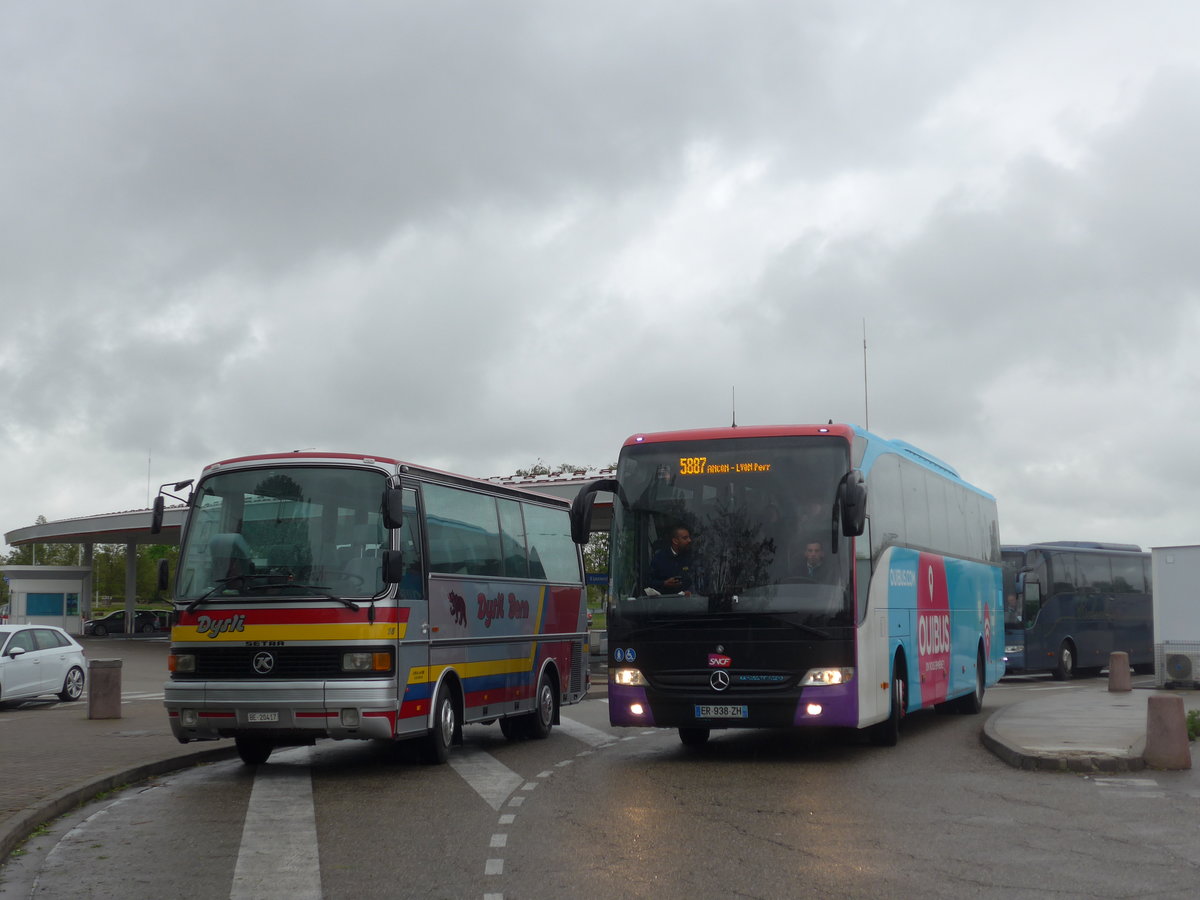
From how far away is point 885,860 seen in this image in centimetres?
854

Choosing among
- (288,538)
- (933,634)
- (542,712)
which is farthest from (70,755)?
(933,634)

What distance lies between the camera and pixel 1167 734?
13.0 m

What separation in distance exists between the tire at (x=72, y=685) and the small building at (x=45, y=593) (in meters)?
33.9

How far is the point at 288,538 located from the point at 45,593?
50072 mm

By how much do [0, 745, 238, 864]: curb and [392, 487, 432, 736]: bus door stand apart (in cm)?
252

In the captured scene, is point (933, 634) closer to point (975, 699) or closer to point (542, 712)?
point (975, 699)

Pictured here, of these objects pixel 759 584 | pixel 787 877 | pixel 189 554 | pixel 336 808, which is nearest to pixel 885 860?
A: pixel 787 877

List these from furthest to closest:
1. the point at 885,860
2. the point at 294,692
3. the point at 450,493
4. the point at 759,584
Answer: the point at 450,493 → the point at 759,584 → the point at 294,692 → the point at 885,860

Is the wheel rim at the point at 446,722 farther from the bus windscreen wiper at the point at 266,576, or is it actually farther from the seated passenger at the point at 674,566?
the seated passenger at the point at 674,566

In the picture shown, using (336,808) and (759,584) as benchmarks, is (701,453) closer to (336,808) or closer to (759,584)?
(759,584)

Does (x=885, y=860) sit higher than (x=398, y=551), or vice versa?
(x=398, y=551)

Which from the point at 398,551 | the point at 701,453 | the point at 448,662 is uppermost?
the point at 701,453

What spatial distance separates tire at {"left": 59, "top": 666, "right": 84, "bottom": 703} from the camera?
84.5 ft

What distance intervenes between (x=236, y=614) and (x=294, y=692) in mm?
934
